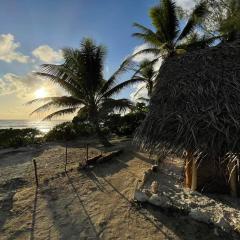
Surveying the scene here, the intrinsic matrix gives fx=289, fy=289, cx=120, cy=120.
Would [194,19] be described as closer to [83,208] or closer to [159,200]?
[159,200]

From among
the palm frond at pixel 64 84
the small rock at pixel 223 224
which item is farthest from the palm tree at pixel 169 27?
the small rock at pixel 223 224

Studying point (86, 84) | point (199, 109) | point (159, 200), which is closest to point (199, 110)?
point (199, 109)

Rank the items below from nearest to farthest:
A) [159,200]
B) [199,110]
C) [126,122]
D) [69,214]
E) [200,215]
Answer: [199,110]
[200,215]
[69,214]
[159,200]
[126,122]

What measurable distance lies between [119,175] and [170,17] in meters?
9.87

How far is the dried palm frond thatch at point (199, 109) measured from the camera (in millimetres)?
5164

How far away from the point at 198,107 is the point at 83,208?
427 centimetres

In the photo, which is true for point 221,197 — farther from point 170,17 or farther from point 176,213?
point 170,17

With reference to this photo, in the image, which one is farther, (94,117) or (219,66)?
(94,117)

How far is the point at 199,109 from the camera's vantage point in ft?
19.8

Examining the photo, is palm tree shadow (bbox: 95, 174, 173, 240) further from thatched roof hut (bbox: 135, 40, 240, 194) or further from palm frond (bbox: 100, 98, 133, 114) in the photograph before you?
palm frond (bbox: 100, 98, 133, 114)

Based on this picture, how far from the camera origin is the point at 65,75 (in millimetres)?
15336

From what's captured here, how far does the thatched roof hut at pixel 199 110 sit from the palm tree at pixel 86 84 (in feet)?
23.9

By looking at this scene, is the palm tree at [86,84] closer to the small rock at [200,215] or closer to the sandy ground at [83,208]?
the sandy ground at [83,208]

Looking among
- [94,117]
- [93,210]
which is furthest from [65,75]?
[93,210]
